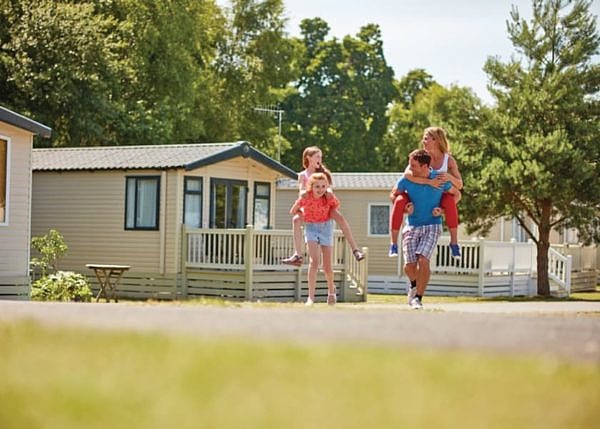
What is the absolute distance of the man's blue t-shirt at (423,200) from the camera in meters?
12.0

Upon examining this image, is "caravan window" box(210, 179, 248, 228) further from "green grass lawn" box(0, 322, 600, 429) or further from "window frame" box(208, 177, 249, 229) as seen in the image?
"green grass lawn" box(0, 322, 600, 429)

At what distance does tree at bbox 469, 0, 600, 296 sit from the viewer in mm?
28547

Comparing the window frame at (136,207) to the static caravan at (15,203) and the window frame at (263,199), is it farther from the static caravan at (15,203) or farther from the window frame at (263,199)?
the static caravan at (15,203)

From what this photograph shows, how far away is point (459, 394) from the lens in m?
4.59

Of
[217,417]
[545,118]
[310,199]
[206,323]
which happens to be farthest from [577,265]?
[217,417]

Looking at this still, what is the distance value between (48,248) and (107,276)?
153 centimetres

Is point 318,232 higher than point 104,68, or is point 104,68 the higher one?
point 104,68

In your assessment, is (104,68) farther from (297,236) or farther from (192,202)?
(297,236)

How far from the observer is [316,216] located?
13172mm

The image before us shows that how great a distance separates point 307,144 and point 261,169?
37.5 meters

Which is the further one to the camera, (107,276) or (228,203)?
(228,203)

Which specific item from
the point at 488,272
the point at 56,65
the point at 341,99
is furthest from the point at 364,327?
the point at 341,99

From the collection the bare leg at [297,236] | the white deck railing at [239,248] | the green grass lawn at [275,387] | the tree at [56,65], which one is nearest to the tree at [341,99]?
the tree at [56,65]

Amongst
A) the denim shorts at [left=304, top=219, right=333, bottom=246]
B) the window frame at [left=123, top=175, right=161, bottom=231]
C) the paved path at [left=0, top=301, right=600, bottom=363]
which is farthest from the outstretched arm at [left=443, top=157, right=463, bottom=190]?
the window frame at [left=123, top=175, right=161, bottom=231]
